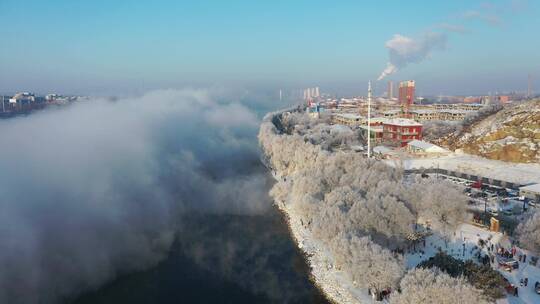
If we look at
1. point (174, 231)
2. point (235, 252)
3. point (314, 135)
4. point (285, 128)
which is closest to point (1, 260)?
point (174, 231)

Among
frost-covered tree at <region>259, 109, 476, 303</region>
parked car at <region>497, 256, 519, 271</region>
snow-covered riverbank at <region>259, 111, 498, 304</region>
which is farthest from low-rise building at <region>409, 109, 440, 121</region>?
parked car at <region>497, 256, 519, 271</region>

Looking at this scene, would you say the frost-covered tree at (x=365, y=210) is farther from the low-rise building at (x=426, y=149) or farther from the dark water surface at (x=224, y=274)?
the low-rise building at (x=426, y=149)

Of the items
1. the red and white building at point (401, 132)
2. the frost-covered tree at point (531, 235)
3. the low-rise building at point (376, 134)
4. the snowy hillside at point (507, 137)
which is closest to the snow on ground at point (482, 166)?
the snowy hillside at point (507, 137)

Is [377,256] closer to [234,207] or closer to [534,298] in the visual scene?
[534,298]

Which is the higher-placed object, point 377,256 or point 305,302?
point 377,256

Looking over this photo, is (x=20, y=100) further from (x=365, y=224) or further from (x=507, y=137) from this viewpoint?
(x=507, y=137)
